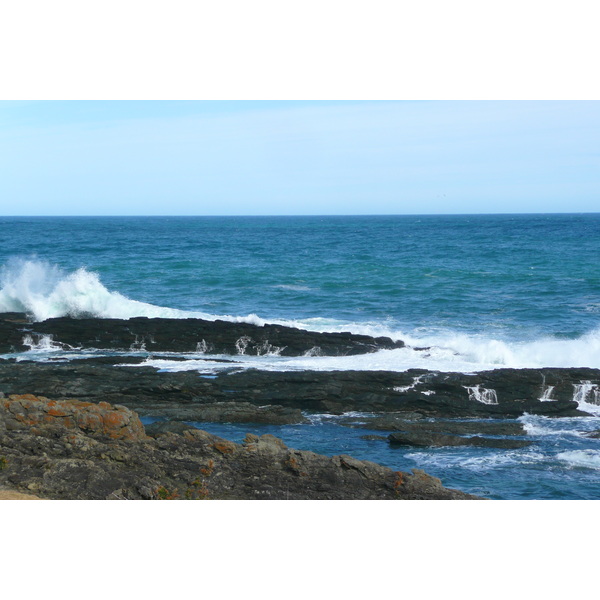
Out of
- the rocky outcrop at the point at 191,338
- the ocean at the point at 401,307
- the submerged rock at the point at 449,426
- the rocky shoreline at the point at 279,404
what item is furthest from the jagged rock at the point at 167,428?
the rocky outcrop at the point at 191,338

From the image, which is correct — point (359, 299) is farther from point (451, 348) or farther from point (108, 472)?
point (108, 472)

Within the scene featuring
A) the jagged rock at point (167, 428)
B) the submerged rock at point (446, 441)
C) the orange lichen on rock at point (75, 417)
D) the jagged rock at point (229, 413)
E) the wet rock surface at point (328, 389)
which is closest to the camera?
the orange lichen on rock at point (75, 417)

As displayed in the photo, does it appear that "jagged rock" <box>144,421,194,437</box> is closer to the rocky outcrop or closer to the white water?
the white water

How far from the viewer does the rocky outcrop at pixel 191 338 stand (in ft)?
63.9

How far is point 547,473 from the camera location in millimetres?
10836

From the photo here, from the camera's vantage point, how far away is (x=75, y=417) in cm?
1018

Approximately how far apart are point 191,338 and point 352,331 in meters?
6.17

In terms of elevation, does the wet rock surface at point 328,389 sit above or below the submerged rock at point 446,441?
above

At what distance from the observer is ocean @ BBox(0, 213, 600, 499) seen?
11594mm

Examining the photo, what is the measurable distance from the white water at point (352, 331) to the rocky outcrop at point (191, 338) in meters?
0.33

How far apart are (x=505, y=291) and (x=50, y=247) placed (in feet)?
143

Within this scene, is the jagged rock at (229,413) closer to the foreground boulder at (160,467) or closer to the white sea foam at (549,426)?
the foreground boulder at (160,467)

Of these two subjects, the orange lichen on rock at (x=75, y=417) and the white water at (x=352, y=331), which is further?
the white water at (x=352, y=331)

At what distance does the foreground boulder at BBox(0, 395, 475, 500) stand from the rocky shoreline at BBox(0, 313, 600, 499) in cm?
3
